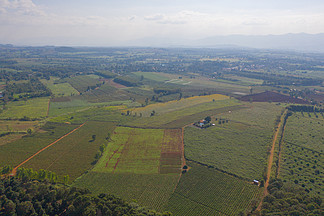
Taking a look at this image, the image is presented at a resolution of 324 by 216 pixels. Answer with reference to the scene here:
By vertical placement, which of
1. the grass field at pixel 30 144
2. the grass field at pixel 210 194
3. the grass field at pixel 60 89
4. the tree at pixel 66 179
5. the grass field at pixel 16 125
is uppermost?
the grass field at pixel 60 89

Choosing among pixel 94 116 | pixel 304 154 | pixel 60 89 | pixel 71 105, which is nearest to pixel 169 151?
pixel 304 154

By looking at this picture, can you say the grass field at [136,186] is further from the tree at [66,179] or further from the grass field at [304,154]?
the grass field at [304,154]

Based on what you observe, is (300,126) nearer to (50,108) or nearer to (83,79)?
(50,108)

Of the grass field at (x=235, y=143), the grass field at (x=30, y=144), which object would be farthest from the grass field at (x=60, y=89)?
the grass field at (x=235, y=143)

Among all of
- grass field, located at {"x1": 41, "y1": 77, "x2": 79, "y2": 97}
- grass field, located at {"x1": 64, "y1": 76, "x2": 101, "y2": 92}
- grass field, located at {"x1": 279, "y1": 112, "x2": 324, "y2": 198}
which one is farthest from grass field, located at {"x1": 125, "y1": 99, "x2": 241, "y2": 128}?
grass field, located at {"x1": 64, "y1": 76, "x2": 101, "y2": 92}

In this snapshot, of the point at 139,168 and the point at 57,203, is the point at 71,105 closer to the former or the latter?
the point at 139,168

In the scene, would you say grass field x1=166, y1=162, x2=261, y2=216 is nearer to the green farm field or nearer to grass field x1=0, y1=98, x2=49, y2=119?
the green farm field
